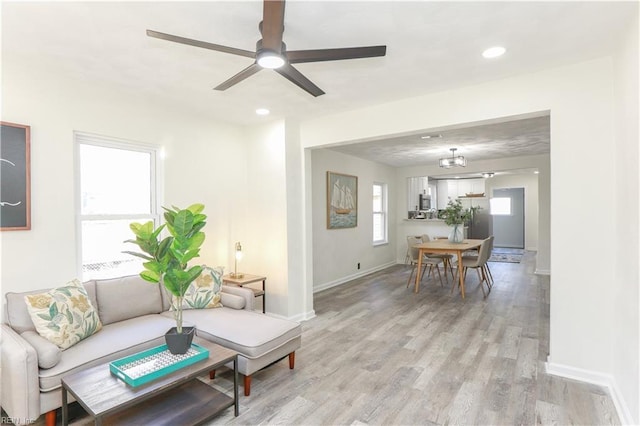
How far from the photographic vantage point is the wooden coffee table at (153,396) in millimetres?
1714

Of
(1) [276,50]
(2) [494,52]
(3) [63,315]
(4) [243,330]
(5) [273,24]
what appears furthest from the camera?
(4) [243,330]

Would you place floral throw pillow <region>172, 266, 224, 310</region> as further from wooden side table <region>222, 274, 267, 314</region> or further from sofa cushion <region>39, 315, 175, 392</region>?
wooden side table <region>222, 274, 267, 314</region>

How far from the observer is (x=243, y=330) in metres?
2.67

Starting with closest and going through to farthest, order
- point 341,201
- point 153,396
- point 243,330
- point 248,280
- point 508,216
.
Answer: point 153,396, point 243,330, point 248,280, point 341,201, point 508,216

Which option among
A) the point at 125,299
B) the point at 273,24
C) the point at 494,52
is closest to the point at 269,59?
the point at 273,24

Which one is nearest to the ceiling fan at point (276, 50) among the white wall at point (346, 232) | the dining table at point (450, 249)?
the white wall at point (346, 232)

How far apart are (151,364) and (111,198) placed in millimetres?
1948

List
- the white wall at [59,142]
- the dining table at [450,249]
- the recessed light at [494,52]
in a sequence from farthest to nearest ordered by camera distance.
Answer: the dining table at [450,249] → the white wall at [59,142] → the recessed light at [494,52]

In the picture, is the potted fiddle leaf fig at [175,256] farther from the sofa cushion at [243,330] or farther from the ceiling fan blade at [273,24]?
the ceiling fan blade at [273,24]

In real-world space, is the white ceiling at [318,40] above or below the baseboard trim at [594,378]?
above

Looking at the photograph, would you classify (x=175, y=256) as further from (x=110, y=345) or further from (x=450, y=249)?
(x=450, y=249)

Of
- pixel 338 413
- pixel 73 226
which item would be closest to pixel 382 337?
pixel 338 413

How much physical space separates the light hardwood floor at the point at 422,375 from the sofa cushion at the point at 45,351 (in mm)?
1034

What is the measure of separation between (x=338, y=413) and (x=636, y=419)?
5.56 feet
